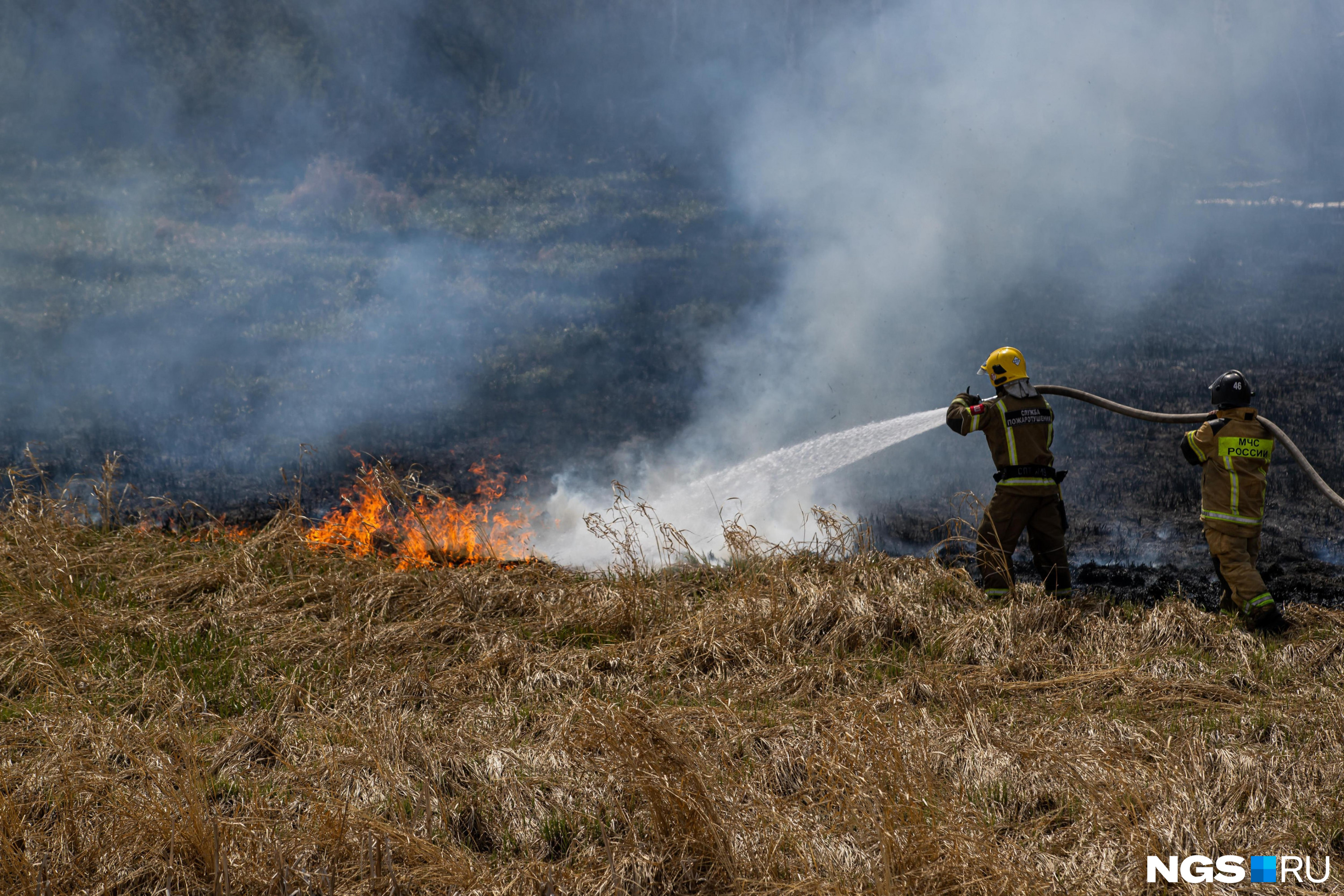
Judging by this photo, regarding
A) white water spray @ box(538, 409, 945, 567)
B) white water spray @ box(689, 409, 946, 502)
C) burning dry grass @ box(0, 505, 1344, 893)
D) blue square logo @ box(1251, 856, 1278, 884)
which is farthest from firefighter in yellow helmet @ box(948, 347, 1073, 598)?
blue square logo @ box(1251, 856, 1278, 884)

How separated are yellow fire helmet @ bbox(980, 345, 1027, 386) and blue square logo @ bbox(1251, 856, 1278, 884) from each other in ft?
13.3

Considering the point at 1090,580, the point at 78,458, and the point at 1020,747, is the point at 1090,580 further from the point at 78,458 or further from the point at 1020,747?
the point at 78,458

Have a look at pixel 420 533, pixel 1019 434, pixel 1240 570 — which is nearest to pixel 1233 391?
pixel 1240 570

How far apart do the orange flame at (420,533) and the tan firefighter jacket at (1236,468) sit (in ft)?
17.8

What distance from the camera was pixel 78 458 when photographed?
11578 millimetres

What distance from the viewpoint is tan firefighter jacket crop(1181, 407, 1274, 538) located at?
19.6ft

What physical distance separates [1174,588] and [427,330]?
16.1 metres

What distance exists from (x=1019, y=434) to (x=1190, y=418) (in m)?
1.27

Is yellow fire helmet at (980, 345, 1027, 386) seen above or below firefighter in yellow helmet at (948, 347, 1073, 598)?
above

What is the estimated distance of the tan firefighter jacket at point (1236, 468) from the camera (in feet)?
19.6

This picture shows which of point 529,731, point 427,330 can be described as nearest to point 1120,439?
point 529,731
